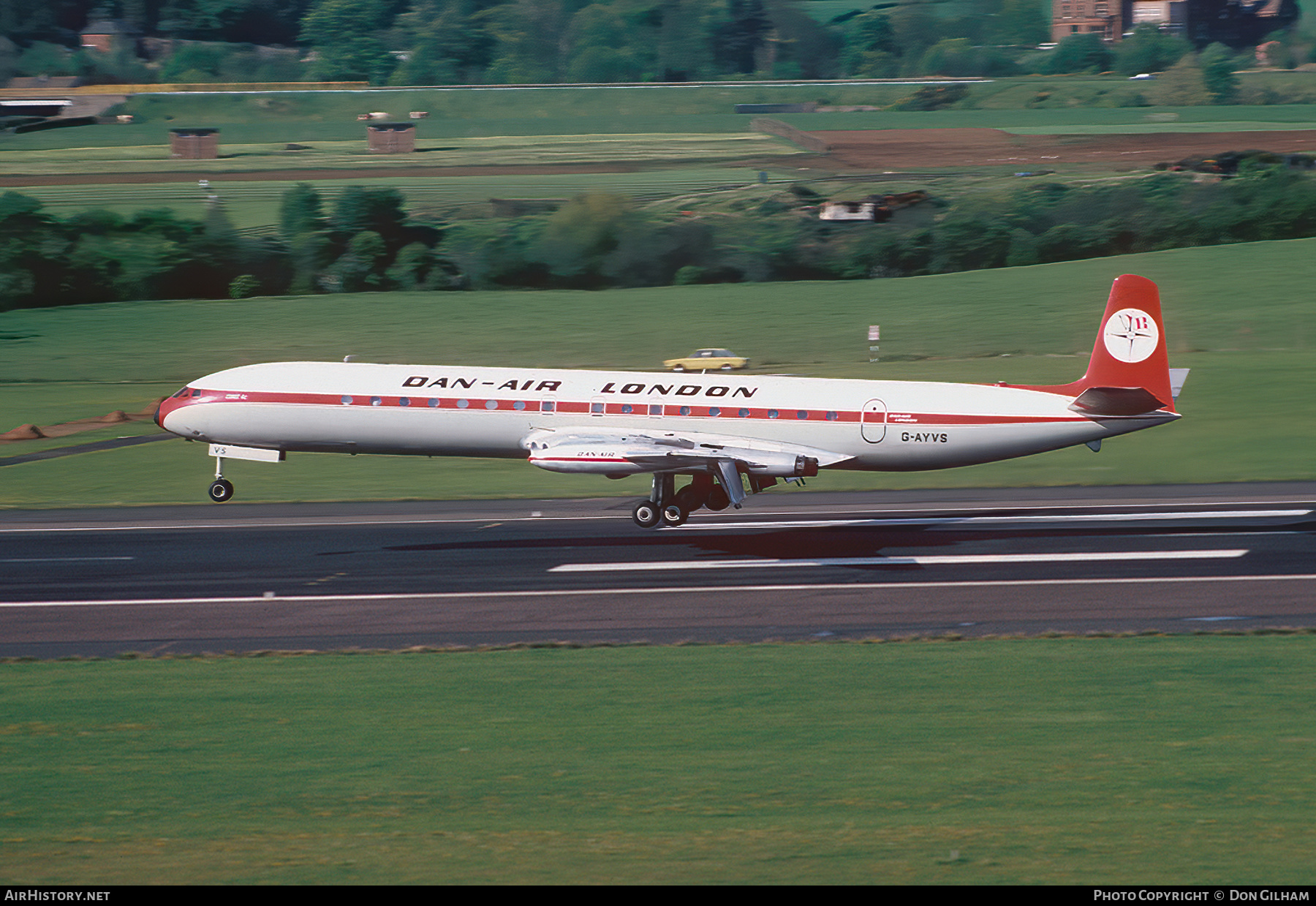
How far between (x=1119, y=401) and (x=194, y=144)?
79.4 meters

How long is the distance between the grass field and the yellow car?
1941mm

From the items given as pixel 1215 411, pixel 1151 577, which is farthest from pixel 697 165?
pixel 1151 577

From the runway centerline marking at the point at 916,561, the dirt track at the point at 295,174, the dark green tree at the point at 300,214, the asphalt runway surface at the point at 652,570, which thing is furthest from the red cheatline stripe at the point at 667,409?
the dirt track at the point at 295,174

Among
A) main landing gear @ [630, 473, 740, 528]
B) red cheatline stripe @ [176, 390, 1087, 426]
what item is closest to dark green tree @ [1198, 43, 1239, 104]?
red cheatline stripe @ [176, 390, 1087, 426]

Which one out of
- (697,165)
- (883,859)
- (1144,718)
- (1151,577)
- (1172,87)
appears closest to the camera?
(883,859)

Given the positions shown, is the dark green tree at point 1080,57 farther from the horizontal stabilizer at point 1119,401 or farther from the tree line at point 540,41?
the horizontal stabilizer at point 1119,401

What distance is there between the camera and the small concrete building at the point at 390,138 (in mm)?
97750

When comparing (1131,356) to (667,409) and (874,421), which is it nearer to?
(874,421)

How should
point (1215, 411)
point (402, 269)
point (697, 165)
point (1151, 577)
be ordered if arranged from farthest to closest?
point (697, 165), point (402, 269), point (1215, 411), point (1151, 577)

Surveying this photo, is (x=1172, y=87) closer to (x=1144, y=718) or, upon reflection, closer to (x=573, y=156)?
(x=573, y=156)

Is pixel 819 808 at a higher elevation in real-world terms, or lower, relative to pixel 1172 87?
lower

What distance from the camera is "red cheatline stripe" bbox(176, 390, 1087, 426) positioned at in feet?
108

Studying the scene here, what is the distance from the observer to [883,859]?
11625 mm
